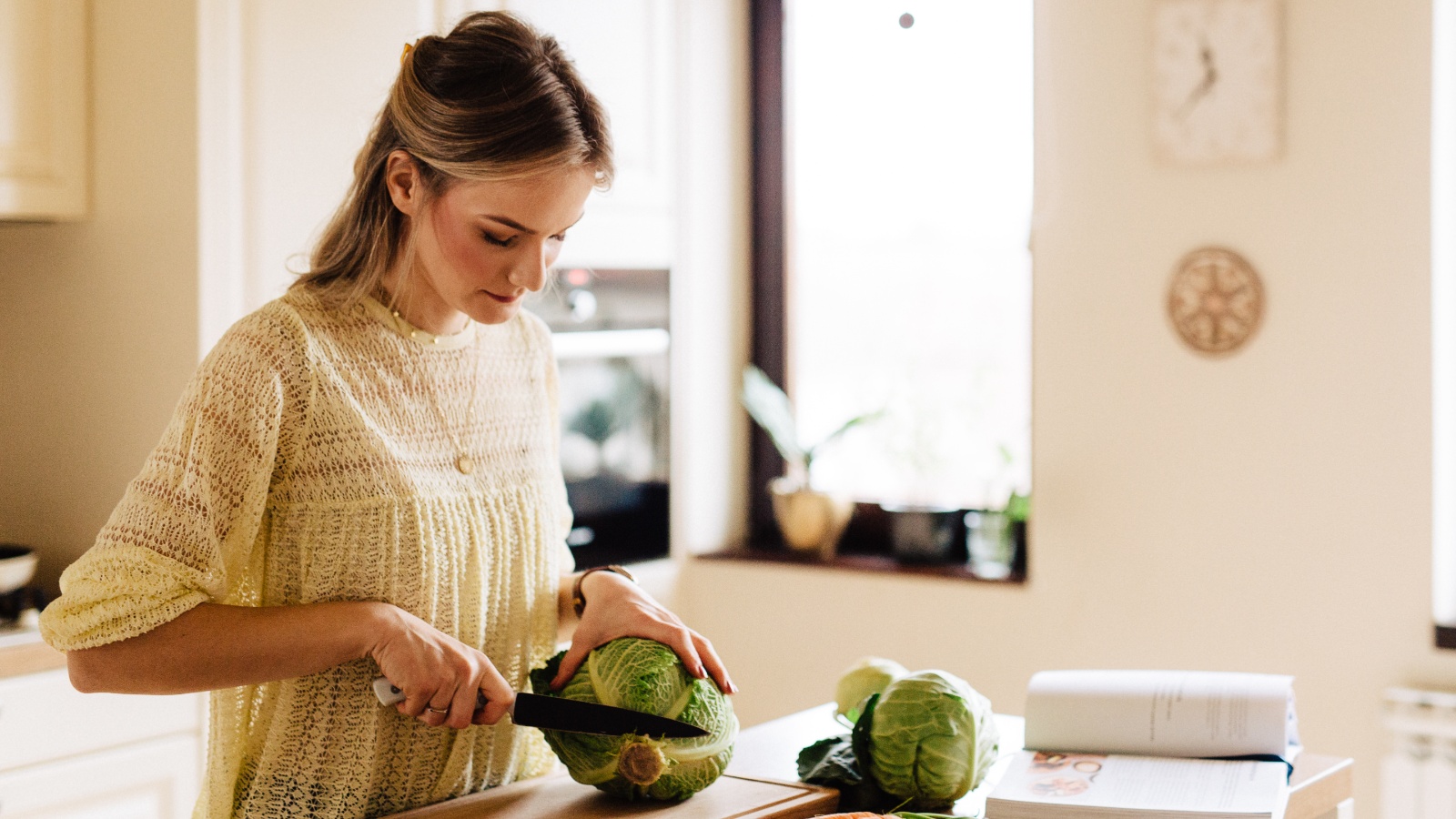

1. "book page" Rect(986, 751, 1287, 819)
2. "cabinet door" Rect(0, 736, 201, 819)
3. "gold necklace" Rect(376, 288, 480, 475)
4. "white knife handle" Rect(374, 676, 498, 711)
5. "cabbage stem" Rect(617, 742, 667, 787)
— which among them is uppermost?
"gold necklace" Rect(376, 288, 480, 475)

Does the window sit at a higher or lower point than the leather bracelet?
higher

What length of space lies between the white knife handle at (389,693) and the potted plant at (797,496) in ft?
6.60

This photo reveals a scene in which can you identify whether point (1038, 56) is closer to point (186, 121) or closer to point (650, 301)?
point (650, 301)

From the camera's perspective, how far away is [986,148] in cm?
316

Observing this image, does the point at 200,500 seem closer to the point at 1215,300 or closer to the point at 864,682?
the point at 864,682

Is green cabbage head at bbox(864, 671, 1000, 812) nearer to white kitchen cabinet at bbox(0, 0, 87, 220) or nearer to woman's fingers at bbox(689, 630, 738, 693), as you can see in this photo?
woman's fingers at bbox(689, 630, 738, 693)

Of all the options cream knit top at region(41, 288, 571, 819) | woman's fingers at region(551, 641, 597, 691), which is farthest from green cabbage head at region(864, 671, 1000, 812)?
cream knit top at region(41, 288, 571, 819)

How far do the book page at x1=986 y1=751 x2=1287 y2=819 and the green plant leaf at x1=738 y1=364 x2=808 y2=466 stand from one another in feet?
6.27

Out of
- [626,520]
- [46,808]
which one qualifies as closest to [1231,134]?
[626,520]

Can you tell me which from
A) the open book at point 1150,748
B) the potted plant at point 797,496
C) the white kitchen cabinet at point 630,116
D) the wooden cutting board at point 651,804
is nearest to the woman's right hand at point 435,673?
the wooden cutting board at point 651,804

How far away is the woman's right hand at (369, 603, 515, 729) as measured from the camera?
1226 millimetres

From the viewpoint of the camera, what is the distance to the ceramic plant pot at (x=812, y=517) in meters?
3.27

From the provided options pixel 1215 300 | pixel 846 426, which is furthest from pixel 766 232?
pixel 1215 300

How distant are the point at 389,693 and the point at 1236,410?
1991 mm
